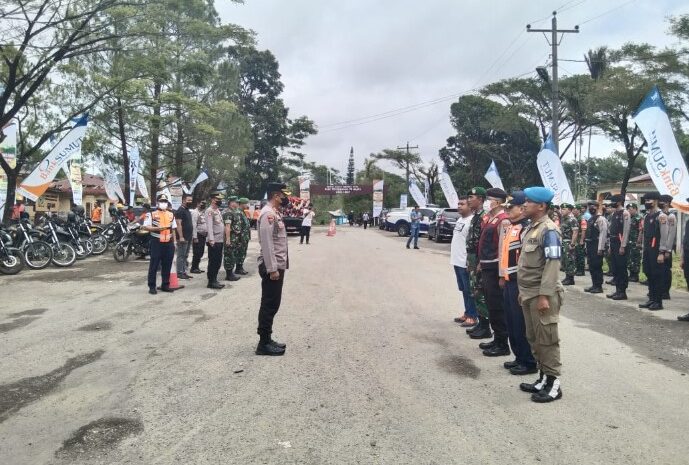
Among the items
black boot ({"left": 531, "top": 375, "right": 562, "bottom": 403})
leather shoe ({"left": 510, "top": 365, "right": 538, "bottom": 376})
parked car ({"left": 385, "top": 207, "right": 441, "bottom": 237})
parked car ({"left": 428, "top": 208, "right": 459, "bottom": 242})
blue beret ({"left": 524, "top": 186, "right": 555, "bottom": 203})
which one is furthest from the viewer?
parked car ({"left": 385, "top": 207, "right": 441, "bottom": 237})

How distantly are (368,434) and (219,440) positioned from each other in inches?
40.0

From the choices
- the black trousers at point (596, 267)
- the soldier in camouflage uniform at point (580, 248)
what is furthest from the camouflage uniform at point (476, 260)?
the soldier in camouflage uniform at point (580, 248)

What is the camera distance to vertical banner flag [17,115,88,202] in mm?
12484

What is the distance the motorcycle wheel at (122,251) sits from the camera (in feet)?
47.4

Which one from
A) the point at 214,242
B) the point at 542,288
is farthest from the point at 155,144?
the point at 542,288

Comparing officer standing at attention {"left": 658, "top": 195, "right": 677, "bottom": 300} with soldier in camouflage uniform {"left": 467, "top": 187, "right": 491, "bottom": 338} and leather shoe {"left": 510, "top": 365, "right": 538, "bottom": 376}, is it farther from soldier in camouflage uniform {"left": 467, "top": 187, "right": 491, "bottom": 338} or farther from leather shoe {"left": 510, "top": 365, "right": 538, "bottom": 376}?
leather shoe {"left": 510, "top": 365, "right": 538, "bottom": 376}

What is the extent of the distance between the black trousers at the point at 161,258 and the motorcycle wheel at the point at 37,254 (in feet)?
16.1

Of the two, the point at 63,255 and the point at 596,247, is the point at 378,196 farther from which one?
the point at 596,247

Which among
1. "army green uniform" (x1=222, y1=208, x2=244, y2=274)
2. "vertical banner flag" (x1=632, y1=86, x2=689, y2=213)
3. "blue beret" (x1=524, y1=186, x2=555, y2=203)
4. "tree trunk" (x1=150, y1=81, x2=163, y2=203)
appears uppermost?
"tree trunk" (x1=150, y1=81, x2=163, y2=203)

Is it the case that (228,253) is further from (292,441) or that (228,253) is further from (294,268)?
(292,441)

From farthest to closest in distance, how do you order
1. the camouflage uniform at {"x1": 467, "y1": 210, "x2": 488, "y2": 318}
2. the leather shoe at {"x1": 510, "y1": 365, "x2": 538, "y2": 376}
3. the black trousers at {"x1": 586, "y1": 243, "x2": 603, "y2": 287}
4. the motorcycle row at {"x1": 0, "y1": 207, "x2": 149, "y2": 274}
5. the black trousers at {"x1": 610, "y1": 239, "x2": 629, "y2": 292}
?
the motorcycle row at {"x1": 0, "y1": 207, "x2": 149, "y2": 274} → the black trousers at {"x1": 586, "y1": 243, "x2": 603, "y2": 287} → the black trousers at {"x1": 610, "y1": 239, "x2": 629, "y2": 292} → the camouflage uniform at {"x1": 467, "y1": 210, "x2": 488, "y2": 318} → the leather shoe at {"x1": 510, "y1": 365, "x2": 538, "y2": 376}

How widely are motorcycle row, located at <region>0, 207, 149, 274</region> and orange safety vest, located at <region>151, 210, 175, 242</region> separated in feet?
15.4

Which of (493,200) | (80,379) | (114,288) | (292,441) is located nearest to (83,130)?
(114,288)

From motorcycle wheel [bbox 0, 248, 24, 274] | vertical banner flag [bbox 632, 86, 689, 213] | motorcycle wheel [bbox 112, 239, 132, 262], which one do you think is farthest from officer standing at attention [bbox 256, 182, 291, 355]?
motorcycle wheel [bbox 112, 239, 132, 262]
